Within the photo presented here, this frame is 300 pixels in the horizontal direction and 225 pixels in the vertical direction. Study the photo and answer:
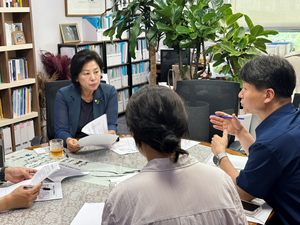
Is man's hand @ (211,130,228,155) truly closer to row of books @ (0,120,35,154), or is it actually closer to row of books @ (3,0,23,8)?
row of books @ (0,120,35,154)

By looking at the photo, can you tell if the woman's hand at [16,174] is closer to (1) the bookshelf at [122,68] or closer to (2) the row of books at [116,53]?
(1) the bookshelf at [122,68]

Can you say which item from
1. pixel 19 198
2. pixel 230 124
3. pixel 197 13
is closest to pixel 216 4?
pixel 197 13

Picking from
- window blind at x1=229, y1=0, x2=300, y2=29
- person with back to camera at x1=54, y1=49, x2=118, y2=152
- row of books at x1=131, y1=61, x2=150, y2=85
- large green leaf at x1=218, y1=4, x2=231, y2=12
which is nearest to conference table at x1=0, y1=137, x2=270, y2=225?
person with back to camera at x1=54, y1=49, x2=118, y2=152

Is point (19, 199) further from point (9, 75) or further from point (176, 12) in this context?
point (9, 75)

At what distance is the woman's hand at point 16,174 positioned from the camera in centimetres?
144

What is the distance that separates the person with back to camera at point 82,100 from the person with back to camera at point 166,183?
1336 millimetres

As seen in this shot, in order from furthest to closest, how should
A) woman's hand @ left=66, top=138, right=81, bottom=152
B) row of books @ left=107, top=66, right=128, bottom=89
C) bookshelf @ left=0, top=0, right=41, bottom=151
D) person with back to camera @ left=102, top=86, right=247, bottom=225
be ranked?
1. row of books @ left=107, top=66, right=128, bottom=89
2. bookshelf @ left=0, top=0, right=41, bottom=151
3. woman's hand @ left=66, top=138, right=81, bottom=152
4. person with back to camera @ left=102, top=86, right=247, bottom=225

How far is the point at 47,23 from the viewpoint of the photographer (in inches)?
163

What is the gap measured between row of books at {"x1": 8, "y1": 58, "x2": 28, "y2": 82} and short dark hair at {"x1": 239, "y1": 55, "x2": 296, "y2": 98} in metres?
2.82

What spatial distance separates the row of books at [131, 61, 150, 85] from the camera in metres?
5.60

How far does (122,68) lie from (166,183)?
4.64 m

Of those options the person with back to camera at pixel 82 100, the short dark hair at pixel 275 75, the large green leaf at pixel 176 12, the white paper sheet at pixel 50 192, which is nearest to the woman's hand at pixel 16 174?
the white paper sheet at pixel 50 192

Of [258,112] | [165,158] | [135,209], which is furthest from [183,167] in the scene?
[258,112]

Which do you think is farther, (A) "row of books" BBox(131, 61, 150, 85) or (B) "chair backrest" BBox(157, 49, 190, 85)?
(A) "row of books" BBox(131, 61, 150, 85)
